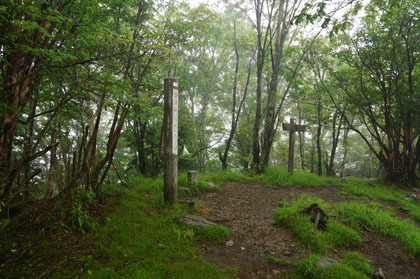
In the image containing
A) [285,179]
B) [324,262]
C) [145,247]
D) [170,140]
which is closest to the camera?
[324,262]

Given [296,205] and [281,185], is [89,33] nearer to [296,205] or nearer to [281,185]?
[296,205]

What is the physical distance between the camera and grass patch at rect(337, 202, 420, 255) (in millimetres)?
3782

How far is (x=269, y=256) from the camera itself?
3178mm

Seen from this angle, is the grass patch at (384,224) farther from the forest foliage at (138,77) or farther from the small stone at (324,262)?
the forest foliage at (138,77)

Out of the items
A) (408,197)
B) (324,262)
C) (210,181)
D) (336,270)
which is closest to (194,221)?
(324,262)

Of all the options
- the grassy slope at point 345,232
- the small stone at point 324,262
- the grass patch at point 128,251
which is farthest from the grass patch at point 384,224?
the grass patch at point 128,251

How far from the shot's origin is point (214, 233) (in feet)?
12.1

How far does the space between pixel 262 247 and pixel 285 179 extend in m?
4.78

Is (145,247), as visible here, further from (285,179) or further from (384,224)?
(285,179)

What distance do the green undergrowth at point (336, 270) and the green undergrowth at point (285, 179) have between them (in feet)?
14.1

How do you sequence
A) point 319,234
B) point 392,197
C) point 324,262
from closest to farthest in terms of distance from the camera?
point 324,262, point 319,234, point 392,197

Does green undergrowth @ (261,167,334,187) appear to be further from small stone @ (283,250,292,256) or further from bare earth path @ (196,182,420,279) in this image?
small stone @ (283,250,292,256)

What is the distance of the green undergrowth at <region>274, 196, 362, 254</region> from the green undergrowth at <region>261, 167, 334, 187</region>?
318 centimetres

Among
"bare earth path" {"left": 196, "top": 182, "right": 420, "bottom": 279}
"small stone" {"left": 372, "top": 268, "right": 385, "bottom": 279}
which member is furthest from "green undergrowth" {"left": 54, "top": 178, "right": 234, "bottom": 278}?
"small stone" {"left": 372, "top": 268, "right": 385, "bottom": 279}
